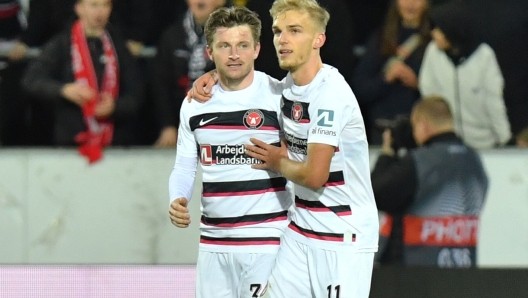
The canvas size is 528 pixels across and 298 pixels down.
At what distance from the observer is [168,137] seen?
18.1 feet

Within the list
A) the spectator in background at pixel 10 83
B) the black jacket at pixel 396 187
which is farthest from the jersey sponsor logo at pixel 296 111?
the spectator in background at pixel 10 83

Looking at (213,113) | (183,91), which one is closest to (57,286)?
(183,91)

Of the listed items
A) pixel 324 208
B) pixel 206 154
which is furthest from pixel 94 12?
pixel 324 208

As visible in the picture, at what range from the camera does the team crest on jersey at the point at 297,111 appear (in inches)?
141

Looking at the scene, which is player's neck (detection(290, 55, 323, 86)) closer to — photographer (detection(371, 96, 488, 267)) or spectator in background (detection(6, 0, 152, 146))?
photographer (detection(371, 96, 488, 267))

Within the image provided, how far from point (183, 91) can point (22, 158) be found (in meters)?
1.00

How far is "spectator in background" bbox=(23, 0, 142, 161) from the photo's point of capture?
17.8ft

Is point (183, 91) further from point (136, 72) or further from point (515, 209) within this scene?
point (515, 209)

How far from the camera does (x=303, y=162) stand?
3.56 metres

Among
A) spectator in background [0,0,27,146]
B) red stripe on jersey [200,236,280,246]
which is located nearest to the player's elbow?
red stripe on jersey [200,236,280,246]

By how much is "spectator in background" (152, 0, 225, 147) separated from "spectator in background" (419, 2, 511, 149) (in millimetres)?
1250

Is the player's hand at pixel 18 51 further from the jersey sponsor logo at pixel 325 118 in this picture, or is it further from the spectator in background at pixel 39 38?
the jersey sponsor logo at pixel 325 118

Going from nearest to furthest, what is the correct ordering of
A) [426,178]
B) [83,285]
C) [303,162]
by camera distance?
[303,162] → [83,285] → [426,178]

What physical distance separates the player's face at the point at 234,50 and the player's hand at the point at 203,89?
111mm
